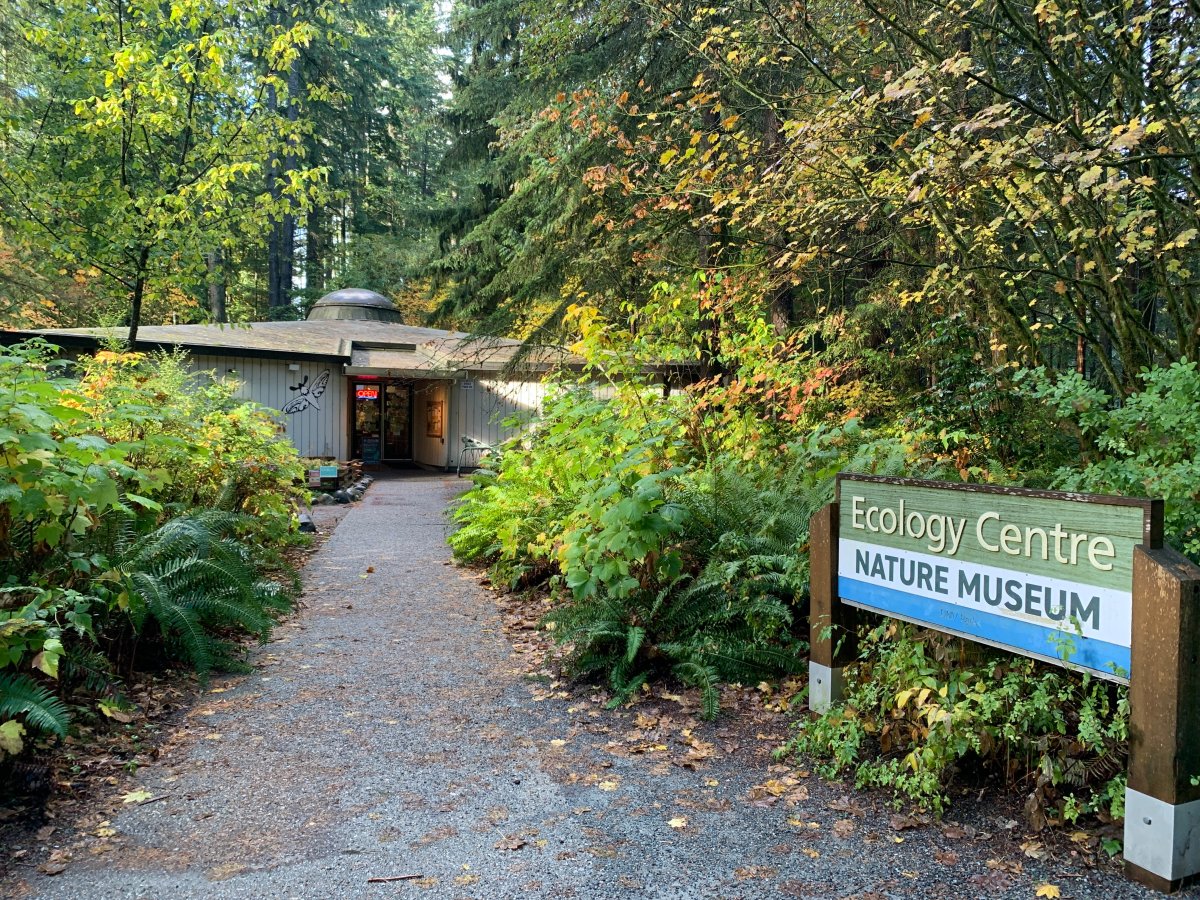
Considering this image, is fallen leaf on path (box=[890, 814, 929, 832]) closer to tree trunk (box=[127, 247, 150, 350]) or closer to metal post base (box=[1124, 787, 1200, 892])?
metal post base (box=[1124, 787, 1200, 892])

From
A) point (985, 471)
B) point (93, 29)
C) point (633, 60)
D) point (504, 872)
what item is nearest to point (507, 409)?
point (633, 60)

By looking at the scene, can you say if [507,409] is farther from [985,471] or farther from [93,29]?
[985,471]

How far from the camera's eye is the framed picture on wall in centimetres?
1977

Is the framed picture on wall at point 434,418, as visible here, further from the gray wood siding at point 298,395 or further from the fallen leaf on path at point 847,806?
the fallen leaf on path at point 847,806

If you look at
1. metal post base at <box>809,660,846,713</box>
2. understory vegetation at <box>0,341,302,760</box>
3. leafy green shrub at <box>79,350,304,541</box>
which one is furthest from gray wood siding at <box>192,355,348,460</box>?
metal post base at <box>809,660,846,713</box>

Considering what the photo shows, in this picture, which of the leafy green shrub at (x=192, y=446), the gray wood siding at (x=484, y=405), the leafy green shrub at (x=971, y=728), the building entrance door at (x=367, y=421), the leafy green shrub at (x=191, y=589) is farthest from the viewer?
the building entrance door at (x=367, y=421)

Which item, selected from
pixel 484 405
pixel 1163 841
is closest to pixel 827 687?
pixel 1163 841

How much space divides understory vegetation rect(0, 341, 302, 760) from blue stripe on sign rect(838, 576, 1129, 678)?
3.35 meters

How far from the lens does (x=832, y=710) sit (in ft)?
12.4

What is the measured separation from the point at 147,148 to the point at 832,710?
984 centimetres

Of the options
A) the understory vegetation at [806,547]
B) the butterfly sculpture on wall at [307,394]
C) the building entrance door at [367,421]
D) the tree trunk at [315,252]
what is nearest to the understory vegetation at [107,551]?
the understory vegetation at [806,547]

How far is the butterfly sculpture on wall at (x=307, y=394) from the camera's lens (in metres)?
16.6

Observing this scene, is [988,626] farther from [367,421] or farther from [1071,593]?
[367,421]

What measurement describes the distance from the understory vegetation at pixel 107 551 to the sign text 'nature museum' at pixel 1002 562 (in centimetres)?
338
